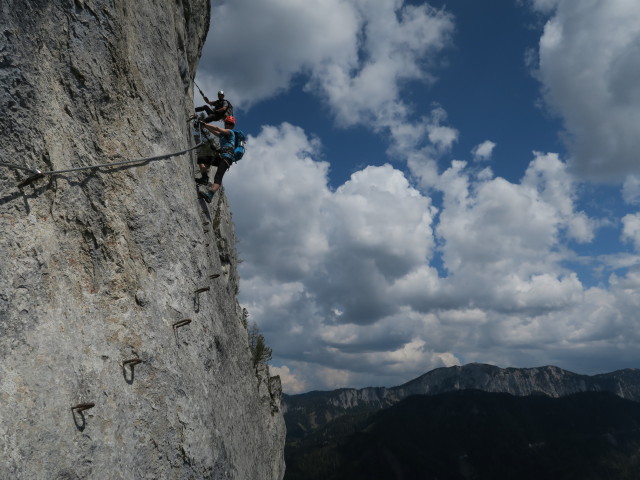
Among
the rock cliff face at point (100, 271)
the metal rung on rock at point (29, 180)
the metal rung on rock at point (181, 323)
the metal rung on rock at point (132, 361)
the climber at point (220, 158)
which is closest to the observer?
the rock cliff face at point (100, 271)

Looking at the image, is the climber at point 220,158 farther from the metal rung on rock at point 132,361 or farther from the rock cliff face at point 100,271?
the metal rung on rock at point 132,361

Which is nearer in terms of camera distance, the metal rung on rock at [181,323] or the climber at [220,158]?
the metal rung on rock at [181,323]

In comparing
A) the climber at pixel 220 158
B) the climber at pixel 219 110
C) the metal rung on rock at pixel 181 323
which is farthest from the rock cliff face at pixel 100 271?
the climber at pixel 219 110

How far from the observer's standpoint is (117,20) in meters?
9.75

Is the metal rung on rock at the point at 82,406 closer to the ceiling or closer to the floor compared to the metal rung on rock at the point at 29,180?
closer to the floor

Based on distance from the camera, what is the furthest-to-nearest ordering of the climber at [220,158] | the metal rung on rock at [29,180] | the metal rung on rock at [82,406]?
the climber at [220,158] < the metal rung on rock at [29,180] < the metal rung on rock at [82,406]

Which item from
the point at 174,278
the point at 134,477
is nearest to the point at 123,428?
the point at 134,477

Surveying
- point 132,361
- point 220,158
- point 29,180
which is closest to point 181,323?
point 132,361

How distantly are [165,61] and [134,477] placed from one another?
9542 millimetres

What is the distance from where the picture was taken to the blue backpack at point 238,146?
1506cm

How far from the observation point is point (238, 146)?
598 inches

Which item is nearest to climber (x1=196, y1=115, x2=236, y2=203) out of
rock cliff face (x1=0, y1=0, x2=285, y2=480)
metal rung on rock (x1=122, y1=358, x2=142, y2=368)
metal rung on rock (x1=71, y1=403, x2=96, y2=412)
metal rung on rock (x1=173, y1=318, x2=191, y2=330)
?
rock cliff face (x1=0, y1=0, x2=285, y2=480)

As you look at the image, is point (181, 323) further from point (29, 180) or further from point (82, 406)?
point (29, 180)

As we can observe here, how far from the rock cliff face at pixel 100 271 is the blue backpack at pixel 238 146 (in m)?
3.64
